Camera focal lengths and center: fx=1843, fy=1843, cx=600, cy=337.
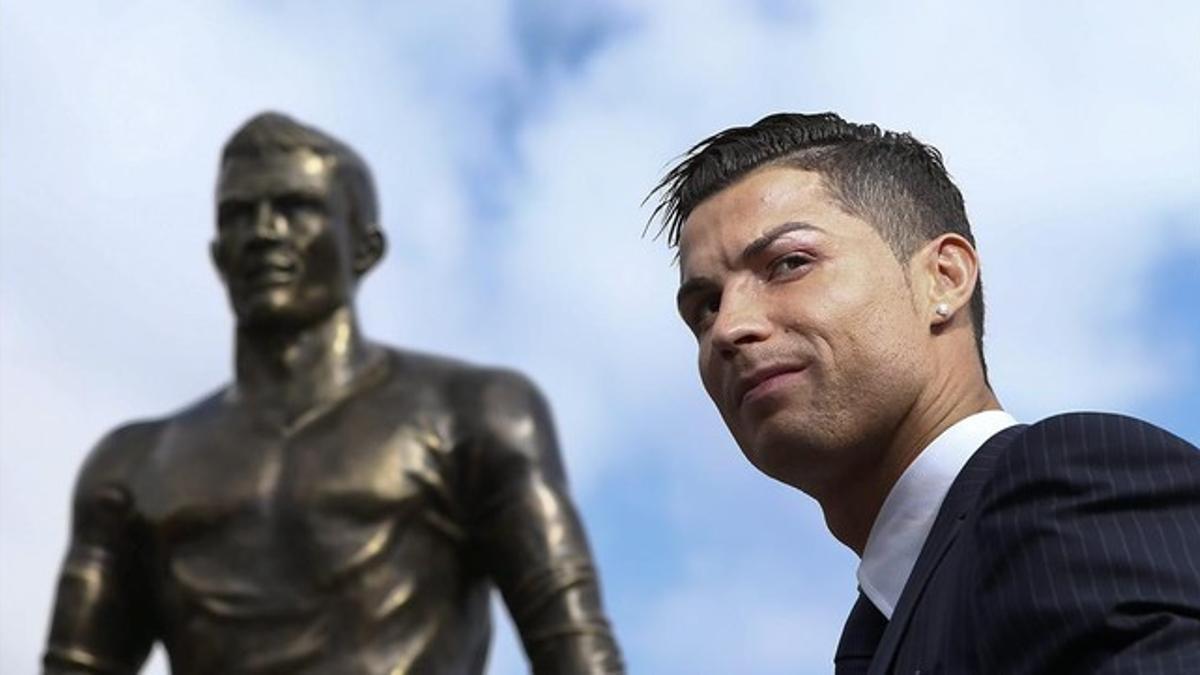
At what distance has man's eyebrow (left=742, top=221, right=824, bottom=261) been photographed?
4.36 ft

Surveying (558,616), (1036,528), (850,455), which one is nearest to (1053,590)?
(1036,528)

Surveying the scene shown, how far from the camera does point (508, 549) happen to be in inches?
174

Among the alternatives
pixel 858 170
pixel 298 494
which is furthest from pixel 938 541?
pixel 298 494

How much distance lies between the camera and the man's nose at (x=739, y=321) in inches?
51.6

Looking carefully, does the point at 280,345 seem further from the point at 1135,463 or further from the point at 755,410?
the point at 1135,463

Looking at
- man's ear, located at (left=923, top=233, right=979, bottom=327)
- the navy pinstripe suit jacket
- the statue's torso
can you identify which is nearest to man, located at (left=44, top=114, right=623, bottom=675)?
the statue's torso

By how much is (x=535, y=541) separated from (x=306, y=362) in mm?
799

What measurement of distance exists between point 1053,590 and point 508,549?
137 inches

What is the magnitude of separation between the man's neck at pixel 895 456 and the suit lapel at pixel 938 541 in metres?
0.09

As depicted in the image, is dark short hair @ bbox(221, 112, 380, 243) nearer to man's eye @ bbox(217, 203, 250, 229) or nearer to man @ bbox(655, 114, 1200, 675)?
man's eye @ bbox(217, 203, 250, 229)

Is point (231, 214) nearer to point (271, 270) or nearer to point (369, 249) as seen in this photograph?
point (271, 270)

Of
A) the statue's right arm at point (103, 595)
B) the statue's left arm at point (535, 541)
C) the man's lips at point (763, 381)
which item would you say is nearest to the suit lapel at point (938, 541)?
the man's lips at point (763, 381)

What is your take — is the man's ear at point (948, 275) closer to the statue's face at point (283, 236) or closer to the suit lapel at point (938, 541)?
the suit lapel at point (938, 541)

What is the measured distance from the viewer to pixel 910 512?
4.26 ft
